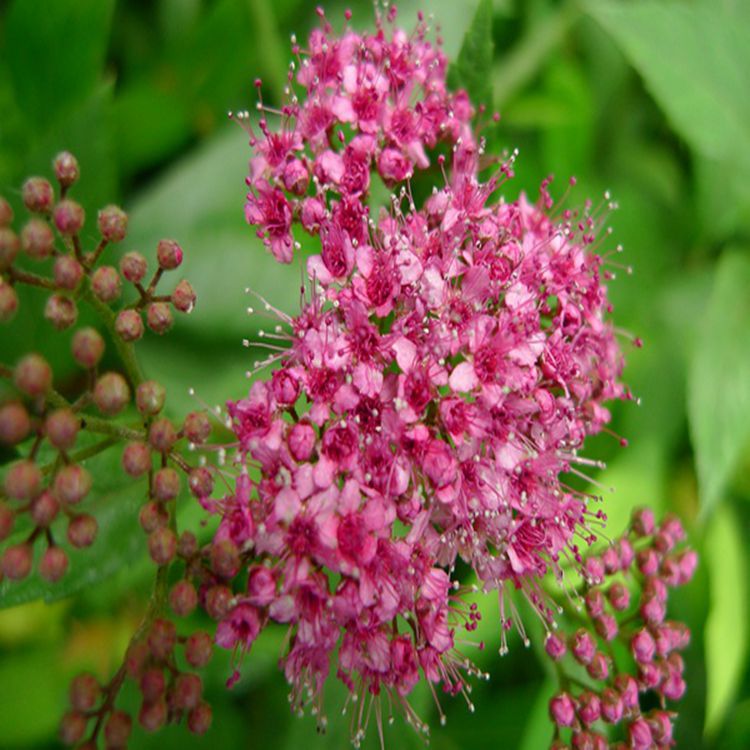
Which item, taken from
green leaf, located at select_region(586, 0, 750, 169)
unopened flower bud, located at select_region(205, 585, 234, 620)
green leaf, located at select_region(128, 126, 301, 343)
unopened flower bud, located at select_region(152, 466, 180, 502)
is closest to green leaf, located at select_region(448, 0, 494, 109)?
green leaf, located at select_region(586, 0, 750, 169)

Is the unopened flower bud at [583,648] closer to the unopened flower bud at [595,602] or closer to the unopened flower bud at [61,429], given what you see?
the unopened flower bud at [595,602]

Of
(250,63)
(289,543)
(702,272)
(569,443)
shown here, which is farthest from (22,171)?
(702,272)

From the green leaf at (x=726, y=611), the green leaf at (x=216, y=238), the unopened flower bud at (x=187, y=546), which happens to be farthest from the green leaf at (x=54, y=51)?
the green leaf at (x=726, y=611)

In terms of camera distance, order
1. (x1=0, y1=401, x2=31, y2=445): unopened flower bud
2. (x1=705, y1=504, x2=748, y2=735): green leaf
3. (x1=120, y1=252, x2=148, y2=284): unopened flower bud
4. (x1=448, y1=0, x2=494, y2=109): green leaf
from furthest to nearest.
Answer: (x1=705, y1=504, x2=748, y2=735): green leaf < (x1=448, y1=0, x2=494, y2=109): green leaf < (x1=120, y1=252, x2=148, y2=284): unopened flower bud < (x1=0, y1=401, x2=31, y2=445): unopened flower bud

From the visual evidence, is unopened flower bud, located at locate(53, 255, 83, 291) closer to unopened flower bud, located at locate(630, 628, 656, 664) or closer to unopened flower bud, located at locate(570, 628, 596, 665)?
unopened flower bud, located at locate(570, 628, 596, 665)

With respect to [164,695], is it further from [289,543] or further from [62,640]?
[62,640]

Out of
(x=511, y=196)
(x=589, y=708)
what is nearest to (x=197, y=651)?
(x=589, y=708)
